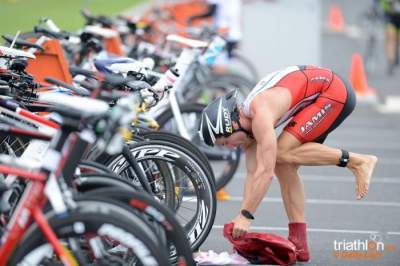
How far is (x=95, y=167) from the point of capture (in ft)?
19.7

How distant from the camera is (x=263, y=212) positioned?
9344 mm

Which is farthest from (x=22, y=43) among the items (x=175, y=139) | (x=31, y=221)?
(x=31, y=221)

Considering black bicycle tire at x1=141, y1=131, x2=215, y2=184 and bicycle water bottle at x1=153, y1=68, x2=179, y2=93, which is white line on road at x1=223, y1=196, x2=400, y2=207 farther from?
black bicycle tire at x1=141, y1=131, x2=215, y2=184

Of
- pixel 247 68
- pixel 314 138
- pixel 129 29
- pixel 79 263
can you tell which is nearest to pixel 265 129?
pixel 314 138

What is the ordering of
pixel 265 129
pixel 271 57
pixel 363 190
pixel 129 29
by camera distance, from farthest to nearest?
pixel 271 57, pixel 129 29, pixel 363 190, pixel 265 129

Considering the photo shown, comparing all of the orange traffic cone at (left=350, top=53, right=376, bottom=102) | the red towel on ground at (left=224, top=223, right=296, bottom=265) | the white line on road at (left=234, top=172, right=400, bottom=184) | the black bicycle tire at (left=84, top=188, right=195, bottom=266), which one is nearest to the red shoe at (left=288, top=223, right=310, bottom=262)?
the red towel on ground at (left=224, top=223, right=296, bottom=265)

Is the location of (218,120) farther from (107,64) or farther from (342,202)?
(342,202)

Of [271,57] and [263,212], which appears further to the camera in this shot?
[271,57]

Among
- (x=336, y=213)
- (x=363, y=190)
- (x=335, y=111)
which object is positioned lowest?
(x=336, y=213)

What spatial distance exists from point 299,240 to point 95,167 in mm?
2059

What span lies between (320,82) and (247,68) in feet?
32.1

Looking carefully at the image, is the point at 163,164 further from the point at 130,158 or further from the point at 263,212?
the point at 263,212

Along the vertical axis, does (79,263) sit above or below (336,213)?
above

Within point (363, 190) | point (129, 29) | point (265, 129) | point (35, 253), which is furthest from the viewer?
point (129, 29)
